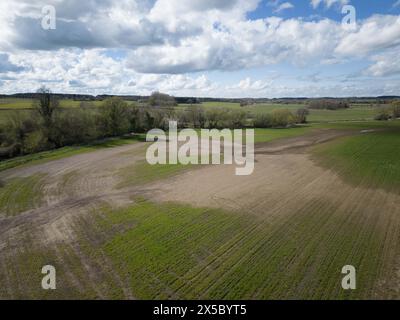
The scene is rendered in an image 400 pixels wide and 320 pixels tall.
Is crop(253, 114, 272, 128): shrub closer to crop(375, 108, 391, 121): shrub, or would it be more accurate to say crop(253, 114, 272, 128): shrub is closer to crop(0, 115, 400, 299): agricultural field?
crop(375, 108, 391, 121): shrub

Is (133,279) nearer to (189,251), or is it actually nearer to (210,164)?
(189,251)

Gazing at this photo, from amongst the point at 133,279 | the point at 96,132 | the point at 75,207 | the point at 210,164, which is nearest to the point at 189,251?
the point at 133,279

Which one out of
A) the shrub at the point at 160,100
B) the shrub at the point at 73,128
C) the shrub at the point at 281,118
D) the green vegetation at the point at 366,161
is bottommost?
the green vegetation at the point at 366,161

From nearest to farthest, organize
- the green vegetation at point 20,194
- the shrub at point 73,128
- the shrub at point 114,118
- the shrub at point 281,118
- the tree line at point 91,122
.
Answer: the green vegetation at point 20,194 < the tree line at point 91,122 < the shrub at point 73,128 < the shrub at point 114,118 < the shrub at point 281,118

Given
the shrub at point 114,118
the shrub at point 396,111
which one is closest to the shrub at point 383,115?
the shrub at point 396,111

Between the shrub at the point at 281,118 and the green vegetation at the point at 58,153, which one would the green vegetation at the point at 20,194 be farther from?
the shrub at the point at 281,118

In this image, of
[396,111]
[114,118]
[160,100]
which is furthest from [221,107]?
[396,111]
